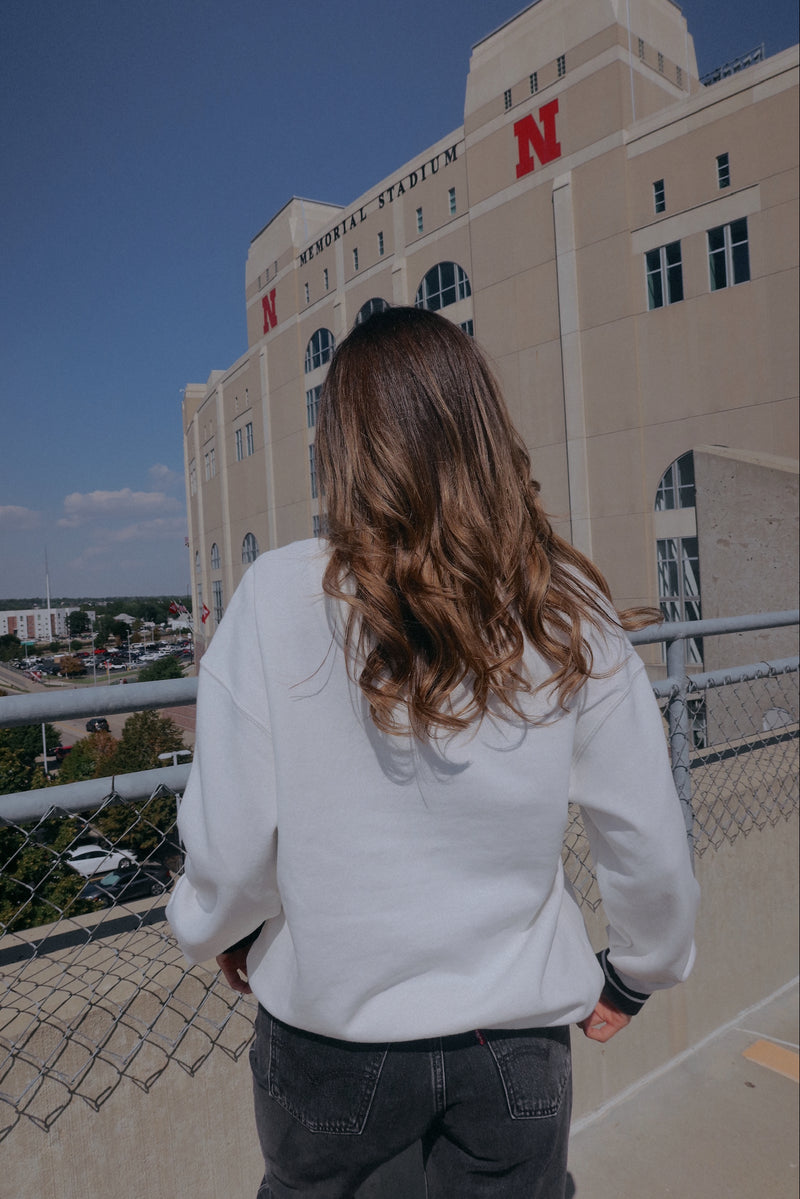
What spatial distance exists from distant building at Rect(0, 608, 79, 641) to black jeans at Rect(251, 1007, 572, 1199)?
30179mm

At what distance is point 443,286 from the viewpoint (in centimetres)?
3000

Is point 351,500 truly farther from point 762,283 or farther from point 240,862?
point 762,283

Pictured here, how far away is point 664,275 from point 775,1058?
74.1 ft

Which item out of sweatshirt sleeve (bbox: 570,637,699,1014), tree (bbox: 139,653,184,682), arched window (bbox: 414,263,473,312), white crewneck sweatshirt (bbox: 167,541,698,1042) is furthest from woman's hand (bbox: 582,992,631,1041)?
arched window (bbox: 414,263,473,312)

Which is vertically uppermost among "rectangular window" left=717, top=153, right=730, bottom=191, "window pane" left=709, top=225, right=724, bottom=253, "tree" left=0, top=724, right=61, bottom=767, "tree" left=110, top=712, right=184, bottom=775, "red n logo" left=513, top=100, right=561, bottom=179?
"red n logo" left=513, top=100, right=561, bottom=179

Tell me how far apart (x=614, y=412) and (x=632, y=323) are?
242 cm

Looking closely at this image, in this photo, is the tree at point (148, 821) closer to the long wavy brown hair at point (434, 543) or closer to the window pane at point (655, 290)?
the long wavy brown hair at point (434, 543)

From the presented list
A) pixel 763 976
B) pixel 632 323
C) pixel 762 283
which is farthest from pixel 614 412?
pixel 763 976

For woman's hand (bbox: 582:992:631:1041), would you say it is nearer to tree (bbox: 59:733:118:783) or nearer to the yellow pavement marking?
tree (bbox: 59:733:118:783)

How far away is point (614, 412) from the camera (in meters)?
23.2

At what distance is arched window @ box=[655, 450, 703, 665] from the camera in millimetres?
21344

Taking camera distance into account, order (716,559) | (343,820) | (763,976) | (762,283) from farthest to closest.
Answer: (762,283), (716,559), (763,976), (343,820)

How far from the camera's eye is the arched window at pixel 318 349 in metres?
38.1

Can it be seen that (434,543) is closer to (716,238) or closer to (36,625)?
(716,238)
